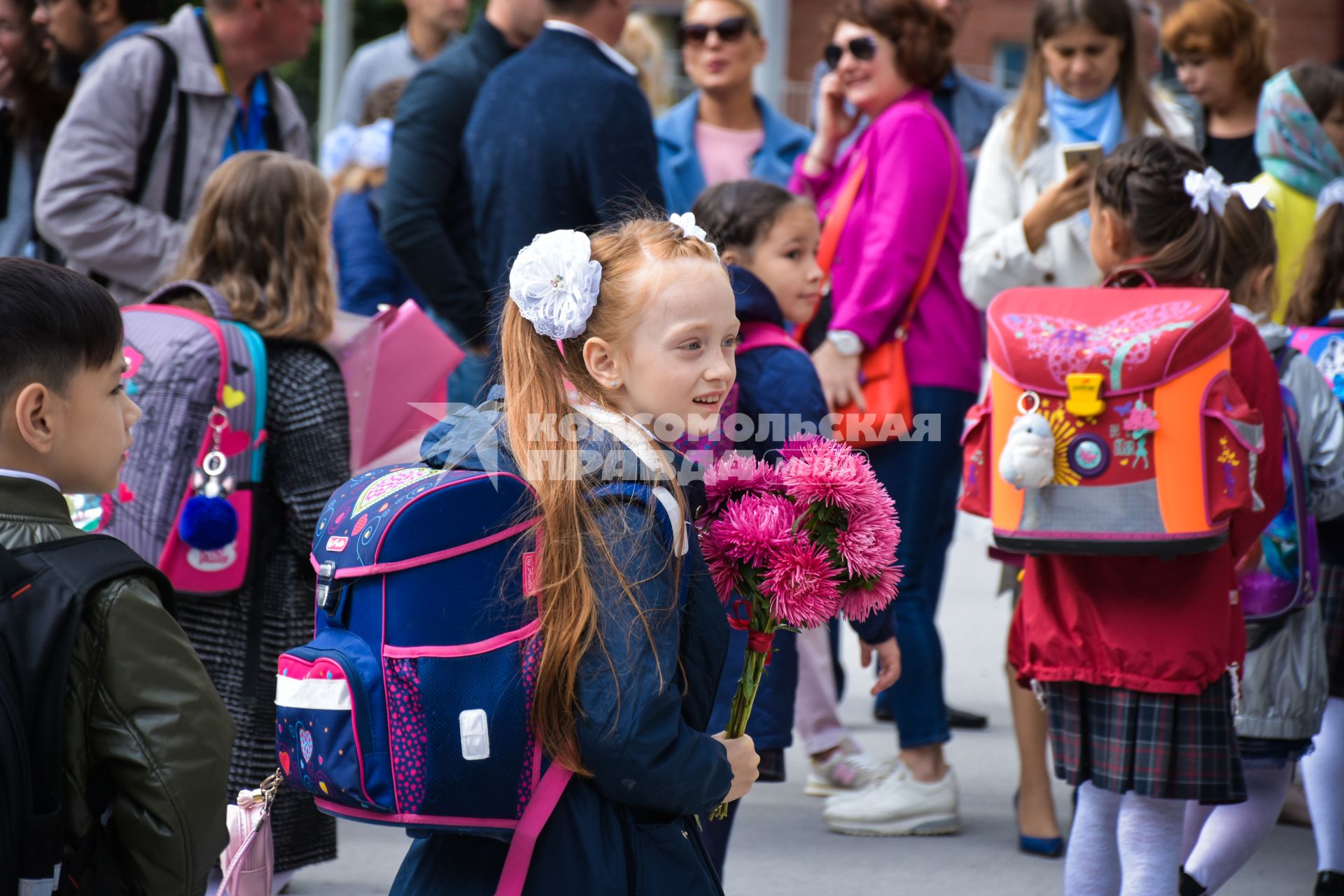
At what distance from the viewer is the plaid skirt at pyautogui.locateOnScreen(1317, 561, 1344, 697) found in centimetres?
358

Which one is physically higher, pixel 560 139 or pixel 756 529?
pixel 560 139

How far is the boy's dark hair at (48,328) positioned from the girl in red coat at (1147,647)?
1964 mm

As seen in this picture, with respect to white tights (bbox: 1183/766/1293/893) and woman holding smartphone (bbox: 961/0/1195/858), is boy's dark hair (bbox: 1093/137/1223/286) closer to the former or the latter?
woman holding smartphone (bbox: 961/0/1195/858)

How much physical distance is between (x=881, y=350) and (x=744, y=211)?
2.97ft

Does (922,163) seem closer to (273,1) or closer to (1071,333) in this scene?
(1071,333)

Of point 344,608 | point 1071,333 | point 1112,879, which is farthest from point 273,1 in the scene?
point 1112,879

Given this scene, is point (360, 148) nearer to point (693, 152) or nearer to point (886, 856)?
point (693, 152)

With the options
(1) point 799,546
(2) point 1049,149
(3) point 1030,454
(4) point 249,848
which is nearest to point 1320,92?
(2) point 1049,149

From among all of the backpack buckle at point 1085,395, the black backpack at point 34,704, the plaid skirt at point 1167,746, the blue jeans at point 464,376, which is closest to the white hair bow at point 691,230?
the black backpack at point 34,704

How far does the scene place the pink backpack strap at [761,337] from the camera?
3100 mm

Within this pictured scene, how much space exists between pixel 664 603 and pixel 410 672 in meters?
0.33

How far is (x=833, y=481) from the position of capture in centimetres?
198

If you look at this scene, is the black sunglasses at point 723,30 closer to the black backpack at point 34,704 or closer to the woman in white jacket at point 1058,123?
the woman in white jacket at point 1058,123

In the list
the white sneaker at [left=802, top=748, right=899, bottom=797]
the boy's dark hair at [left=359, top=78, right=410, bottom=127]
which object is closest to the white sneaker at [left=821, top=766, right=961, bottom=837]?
the white sneaker at [left=802, top=748, right=899, bottom=797]
